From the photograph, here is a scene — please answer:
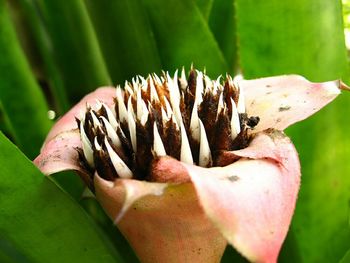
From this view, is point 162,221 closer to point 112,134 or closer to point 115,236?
point 112,134

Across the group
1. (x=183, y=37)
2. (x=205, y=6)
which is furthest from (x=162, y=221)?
(x=205, y=6)

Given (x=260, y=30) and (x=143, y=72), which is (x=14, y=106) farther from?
(x=260, y=30)

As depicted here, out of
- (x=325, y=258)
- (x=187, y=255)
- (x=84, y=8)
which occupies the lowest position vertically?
(x=325, y=258)

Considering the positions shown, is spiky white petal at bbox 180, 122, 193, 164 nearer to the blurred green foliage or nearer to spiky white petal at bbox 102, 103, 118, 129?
spiky white petal at bbox 102, 103, 118, 129

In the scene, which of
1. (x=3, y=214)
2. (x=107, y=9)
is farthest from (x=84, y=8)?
(x=3, y=214)

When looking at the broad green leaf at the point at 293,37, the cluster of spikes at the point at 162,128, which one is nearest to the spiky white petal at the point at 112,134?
the cluster of spikes at the point at 162,128

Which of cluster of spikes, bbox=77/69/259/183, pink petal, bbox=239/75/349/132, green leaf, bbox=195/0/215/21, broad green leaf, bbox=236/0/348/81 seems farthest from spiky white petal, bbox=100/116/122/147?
green leaf, bbox=195/0/215/21
